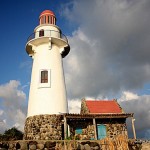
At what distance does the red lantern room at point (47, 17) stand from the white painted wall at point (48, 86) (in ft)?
4.20

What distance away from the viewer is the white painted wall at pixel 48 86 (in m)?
19.4

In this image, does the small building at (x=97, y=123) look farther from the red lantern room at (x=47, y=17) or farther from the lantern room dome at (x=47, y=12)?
the lantern room dome at (x=47, y=12)

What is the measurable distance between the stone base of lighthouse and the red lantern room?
386 inches

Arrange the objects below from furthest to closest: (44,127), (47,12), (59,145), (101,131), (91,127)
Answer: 1. (47,12)
2. (101,131)
3. (91,127)
4. (44,127)
5. (59,145)

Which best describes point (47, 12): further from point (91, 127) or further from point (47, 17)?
point (91, 127)

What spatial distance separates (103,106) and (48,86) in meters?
6.25

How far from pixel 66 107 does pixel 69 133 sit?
2.19 m

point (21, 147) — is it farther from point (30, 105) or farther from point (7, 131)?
point (7, 131)

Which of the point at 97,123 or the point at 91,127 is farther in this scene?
the point at 97,123

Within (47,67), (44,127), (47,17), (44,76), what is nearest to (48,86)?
(44,76)

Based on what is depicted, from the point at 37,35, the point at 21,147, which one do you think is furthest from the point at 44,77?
the point at 21,147

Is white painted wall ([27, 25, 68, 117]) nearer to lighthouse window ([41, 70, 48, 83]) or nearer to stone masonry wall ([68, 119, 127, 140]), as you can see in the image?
lighthouse window ([41, 70, 48, 83])

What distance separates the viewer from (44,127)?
18906 millimetres

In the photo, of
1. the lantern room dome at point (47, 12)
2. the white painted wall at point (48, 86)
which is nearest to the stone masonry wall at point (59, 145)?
the white painted wall at point (48, 86)
